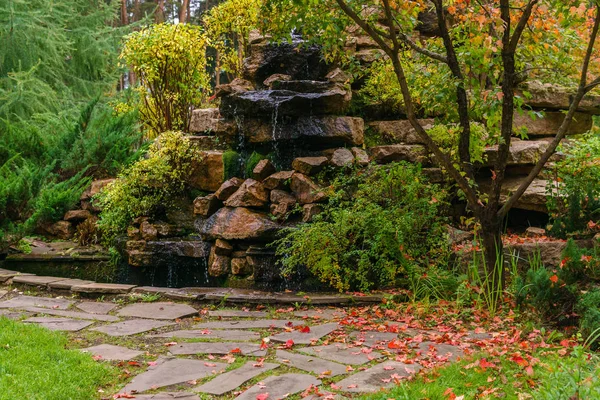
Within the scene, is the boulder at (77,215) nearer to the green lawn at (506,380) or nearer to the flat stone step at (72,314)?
the flat stone step at (72,314)

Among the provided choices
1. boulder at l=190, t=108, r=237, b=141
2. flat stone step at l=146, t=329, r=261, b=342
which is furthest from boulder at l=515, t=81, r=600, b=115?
flat stone step at l=146, t=329, r=261, b=342

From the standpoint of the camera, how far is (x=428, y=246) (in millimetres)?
5648

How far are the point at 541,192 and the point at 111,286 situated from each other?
5.05 meters

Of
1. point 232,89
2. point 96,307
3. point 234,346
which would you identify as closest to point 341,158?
point 232,89

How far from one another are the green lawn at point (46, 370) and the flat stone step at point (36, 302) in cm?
116

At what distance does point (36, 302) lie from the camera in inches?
205

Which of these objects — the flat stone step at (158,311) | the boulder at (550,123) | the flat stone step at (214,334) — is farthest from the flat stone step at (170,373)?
the boulder at (550,123)

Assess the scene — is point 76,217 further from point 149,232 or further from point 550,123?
point 550,123

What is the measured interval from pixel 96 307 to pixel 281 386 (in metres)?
2.69

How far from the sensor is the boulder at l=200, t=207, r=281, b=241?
20.1 feet

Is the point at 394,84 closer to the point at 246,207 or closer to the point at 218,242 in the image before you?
the point at 246,207

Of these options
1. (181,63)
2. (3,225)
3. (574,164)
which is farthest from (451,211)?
(3,225)

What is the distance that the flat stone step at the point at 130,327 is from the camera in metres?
4.29

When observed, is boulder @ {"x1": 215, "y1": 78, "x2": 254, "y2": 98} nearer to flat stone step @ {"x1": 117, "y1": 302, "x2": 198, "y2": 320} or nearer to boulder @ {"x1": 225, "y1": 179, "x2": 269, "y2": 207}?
boulder @ {"x1": 225, "y1": 179, "x2": 269, "y2": 207}
